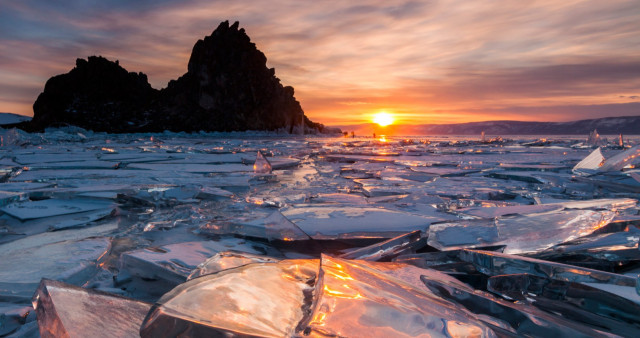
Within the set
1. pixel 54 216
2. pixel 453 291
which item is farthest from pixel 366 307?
pixel 54 216

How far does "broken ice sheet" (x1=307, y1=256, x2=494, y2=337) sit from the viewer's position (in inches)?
19.2

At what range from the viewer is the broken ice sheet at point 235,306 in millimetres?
470

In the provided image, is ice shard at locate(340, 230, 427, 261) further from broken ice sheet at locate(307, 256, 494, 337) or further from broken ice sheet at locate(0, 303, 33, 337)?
broken ice sheet at locate(0, 303, 33, 337)

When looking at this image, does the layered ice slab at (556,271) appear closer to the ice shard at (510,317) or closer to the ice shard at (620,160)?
the ice shard at (510,317)

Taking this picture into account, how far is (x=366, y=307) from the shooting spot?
532 mm

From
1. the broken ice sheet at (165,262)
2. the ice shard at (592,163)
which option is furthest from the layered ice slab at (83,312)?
the ice shard at (592,163)

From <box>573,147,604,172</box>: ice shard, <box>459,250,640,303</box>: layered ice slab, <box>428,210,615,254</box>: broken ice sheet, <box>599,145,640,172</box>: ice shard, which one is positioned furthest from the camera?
<box>573,147,604,172</box>: ice shard

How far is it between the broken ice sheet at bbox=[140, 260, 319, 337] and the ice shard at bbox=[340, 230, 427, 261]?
1.46 ft

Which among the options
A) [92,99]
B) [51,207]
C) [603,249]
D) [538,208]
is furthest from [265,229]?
[92,99]

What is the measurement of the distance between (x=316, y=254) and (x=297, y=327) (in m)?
0.75

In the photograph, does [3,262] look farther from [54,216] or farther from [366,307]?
[366,307]

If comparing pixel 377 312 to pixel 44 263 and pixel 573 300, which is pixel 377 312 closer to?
pixel 573 300

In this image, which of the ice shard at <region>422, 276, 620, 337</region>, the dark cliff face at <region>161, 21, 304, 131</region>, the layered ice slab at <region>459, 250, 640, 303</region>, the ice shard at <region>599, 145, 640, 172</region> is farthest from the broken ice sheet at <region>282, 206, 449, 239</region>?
the dark cliff face at <region>161, 21, 304, 131</region>

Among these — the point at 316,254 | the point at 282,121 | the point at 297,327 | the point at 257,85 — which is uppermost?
the point at 257,85
